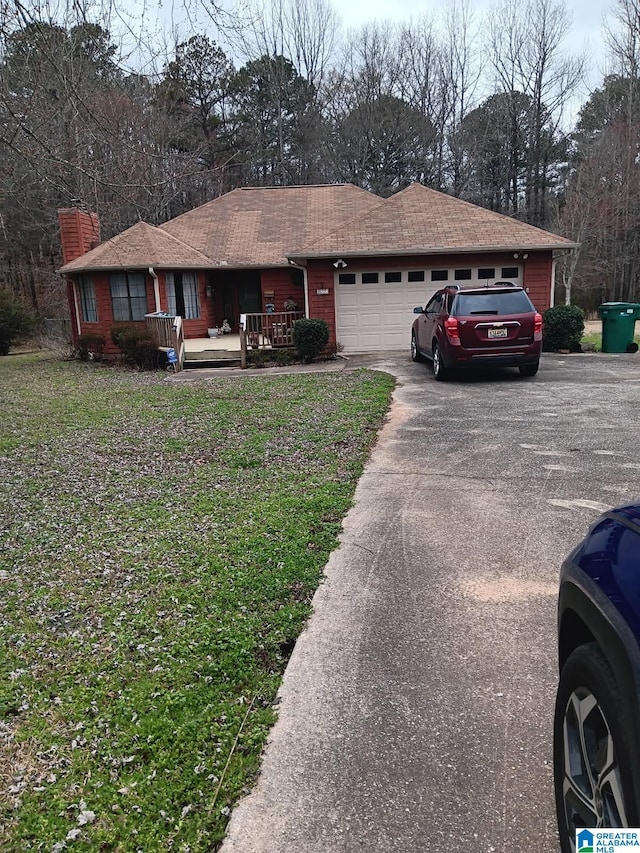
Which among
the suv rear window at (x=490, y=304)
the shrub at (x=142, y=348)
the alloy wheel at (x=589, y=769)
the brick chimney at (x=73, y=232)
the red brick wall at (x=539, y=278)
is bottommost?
the alloy wheel at (x=589, y=769)

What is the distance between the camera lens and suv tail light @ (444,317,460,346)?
11.3 m

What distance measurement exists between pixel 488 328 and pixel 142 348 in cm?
964

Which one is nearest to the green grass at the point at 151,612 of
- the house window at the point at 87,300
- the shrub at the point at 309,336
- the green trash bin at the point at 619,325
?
the shrub at the point at 309,336

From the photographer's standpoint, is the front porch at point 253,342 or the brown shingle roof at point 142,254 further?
the brown shingle roof at point 142,254

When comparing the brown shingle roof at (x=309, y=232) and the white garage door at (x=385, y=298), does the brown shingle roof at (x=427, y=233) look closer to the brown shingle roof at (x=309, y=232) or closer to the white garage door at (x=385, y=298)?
the brown shingle roof at (x=309, y=232)

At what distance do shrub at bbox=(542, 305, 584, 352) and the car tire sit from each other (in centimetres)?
1572

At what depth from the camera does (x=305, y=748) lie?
2.49 m

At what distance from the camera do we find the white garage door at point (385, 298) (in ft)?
57.3

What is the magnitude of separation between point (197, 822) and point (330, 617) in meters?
1.49

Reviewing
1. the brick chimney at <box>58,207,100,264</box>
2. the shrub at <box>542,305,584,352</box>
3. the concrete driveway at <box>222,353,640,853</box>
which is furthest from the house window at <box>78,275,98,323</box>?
the concrete driveway at <box>222,353,640,853</box>

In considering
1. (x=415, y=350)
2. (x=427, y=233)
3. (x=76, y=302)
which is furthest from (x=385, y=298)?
(x=76, y=302)

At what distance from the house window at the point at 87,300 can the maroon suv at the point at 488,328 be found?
40.1 ft

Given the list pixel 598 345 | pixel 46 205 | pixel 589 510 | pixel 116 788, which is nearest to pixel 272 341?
pixel 598 345

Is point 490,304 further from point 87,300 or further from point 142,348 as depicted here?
point 87,300
